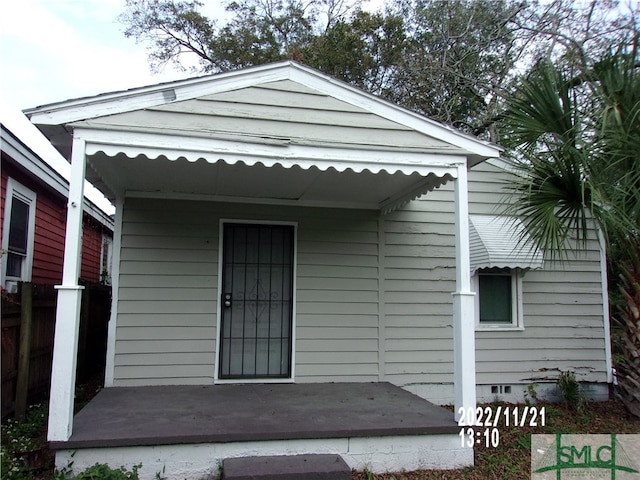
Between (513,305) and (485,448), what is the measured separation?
238 cm

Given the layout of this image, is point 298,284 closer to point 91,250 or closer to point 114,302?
Result: point 114,302

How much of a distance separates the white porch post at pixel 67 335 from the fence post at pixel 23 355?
1.33 metres

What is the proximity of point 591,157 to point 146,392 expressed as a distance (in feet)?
16.8

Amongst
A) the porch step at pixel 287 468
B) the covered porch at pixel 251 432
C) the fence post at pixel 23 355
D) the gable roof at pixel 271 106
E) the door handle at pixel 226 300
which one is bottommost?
the porch step at pixel 287 468

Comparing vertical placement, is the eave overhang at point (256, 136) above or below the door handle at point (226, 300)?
above

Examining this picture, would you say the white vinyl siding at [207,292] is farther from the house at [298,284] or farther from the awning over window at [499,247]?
the awning over window at [499,247]

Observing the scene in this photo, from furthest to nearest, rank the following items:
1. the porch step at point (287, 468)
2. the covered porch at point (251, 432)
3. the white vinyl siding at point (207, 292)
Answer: the white vinyl siding at point (207, 292)
the covered porch at point (251, 432)
the porch step at point (287, 468)

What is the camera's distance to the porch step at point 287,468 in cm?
333

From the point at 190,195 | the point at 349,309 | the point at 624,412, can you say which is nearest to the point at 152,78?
the point at 190,195

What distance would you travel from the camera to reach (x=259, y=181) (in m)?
5.20

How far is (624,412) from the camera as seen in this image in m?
5.61

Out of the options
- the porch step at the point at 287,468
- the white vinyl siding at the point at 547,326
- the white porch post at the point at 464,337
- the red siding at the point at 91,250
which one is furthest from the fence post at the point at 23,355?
the red siding at the point at 91,250

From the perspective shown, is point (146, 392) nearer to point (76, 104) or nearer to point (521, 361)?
point (76, 104)

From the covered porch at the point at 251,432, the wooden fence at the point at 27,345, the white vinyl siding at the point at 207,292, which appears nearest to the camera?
the covered porch at the point at 251,432
